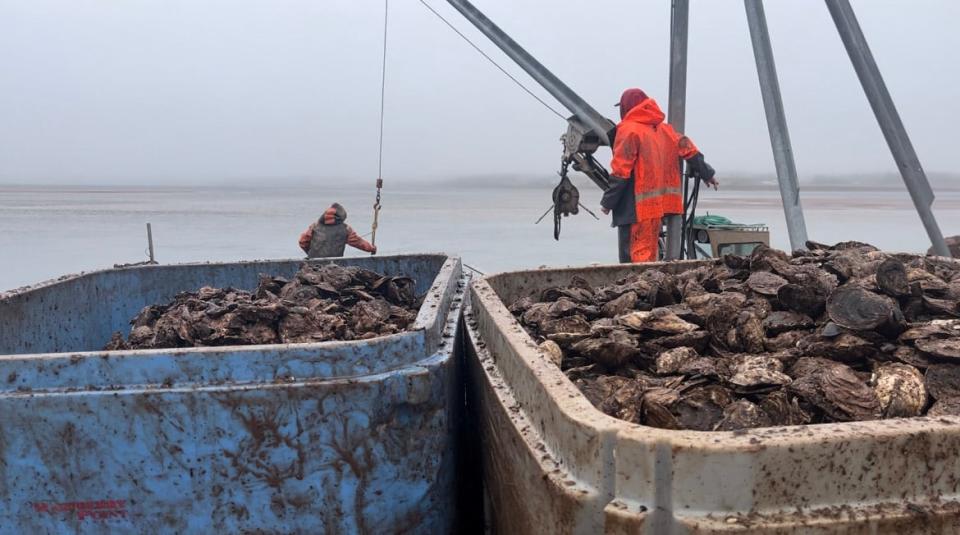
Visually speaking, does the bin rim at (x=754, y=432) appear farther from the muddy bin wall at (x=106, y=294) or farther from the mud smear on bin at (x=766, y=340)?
the muddy bin wall at (x=106, y=294)

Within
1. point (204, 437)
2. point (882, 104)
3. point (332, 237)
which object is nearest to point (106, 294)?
point (204, 437)

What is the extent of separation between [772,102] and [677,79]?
0.90 metres

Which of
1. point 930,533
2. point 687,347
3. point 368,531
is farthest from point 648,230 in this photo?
point 930,533

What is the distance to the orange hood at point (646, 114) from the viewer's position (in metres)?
5.83

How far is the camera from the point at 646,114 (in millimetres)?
5836

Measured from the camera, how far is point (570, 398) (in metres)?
Result: 1.51

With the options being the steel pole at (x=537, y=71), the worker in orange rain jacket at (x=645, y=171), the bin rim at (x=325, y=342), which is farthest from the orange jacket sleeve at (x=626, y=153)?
the bin rim at (x=325, y=342)

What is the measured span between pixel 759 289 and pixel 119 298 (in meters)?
3.33

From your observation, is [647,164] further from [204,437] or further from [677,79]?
[204,437]

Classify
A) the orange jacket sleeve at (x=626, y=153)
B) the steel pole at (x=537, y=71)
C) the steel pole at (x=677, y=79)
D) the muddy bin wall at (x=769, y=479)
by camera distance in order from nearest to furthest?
the muddy bin wall at (x=769, y=479) → the orange jacket sleeve at (x=626, y=153) → the steel pole at (x=677, y=79) → the steel pole at (x=537, y=71)

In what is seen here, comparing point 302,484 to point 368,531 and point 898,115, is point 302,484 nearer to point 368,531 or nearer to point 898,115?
point 368,531

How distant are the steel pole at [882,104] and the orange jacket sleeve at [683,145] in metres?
1.34

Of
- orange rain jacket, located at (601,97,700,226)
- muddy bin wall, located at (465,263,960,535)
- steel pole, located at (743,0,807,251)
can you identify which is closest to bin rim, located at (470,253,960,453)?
muddy bin wall, located at (465,263,960,535)

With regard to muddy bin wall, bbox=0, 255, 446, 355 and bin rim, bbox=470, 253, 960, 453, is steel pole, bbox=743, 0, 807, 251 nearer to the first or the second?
muddy bin wall, bbox=0, 255, 446, 355
